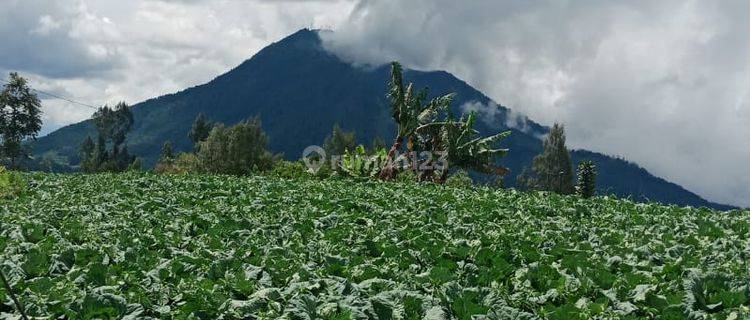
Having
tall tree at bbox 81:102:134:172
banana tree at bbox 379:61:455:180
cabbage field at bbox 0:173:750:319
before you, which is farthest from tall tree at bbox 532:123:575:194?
cabbage field at bbox 0:173:750:319

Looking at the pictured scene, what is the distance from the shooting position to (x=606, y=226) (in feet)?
46.4

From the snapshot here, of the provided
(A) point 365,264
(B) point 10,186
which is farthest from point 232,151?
(A) point 365,264

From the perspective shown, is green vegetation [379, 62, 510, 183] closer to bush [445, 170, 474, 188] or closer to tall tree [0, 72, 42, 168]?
bush [445, 170, 474, 188]

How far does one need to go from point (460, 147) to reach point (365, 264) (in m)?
25.7

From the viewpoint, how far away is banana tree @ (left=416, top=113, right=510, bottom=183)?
3347cm

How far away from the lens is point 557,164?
93938 millimetres

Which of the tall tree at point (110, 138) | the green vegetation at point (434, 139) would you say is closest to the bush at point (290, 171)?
the green vegetation at point (434, 139)

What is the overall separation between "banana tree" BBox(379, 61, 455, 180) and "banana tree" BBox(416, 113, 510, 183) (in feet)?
1.63

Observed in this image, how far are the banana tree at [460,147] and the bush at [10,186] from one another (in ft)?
61.0

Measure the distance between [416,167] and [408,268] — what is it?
86.4 ft

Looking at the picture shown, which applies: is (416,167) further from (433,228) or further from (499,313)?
(499,313)

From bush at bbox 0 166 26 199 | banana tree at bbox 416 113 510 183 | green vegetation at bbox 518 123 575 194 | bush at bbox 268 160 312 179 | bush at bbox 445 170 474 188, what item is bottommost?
bush at bbox 0 166 26 199

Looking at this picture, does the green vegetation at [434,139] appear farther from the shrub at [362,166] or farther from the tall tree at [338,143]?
the tall tree at [338,143]

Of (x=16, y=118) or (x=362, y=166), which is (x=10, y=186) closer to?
(x=362, y=166)
